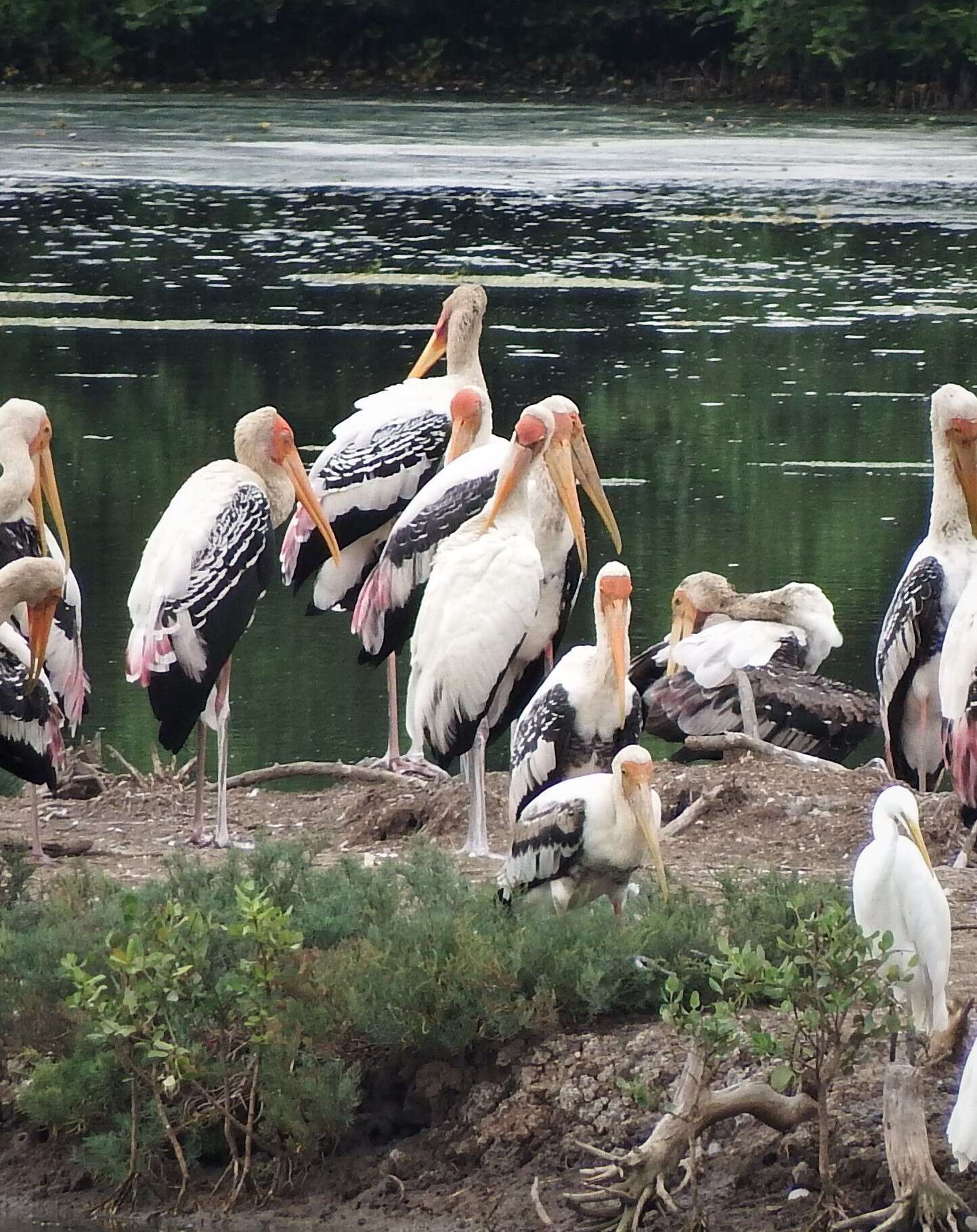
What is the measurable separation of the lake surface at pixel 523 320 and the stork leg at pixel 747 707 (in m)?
1.52

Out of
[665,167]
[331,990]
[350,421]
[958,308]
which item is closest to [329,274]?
[958,308]

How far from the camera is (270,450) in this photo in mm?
7453

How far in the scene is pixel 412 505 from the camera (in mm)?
7508

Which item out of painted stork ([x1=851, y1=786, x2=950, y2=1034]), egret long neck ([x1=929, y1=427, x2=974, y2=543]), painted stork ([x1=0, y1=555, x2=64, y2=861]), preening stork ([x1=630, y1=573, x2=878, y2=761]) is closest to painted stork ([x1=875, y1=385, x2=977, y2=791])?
egret long neck ([x1=929, y1=427, x2=974, y2=543])

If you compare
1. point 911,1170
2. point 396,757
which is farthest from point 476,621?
point 911,1170

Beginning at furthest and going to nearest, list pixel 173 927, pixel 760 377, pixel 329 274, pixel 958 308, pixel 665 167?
pixel 665 167
pixel 329 274
pixel 958 308
pixel 760 377
pixel 173 927

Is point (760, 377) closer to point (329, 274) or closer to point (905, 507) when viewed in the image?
point (905, 507)

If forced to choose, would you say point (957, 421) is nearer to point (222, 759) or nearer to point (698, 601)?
point (698, 601)

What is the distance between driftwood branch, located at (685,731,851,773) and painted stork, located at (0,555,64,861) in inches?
73.9

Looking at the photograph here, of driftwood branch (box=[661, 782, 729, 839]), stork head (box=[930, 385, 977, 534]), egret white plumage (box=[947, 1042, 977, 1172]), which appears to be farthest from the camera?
stork head (box=[930, 385, 977, 534])

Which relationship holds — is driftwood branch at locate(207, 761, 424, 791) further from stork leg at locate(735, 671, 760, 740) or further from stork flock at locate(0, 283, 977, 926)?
stork leg at locate(735, 671, 760, 740)

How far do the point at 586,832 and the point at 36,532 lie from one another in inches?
94.8

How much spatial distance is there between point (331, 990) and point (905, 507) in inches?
280

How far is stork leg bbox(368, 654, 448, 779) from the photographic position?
7832 millimetres
